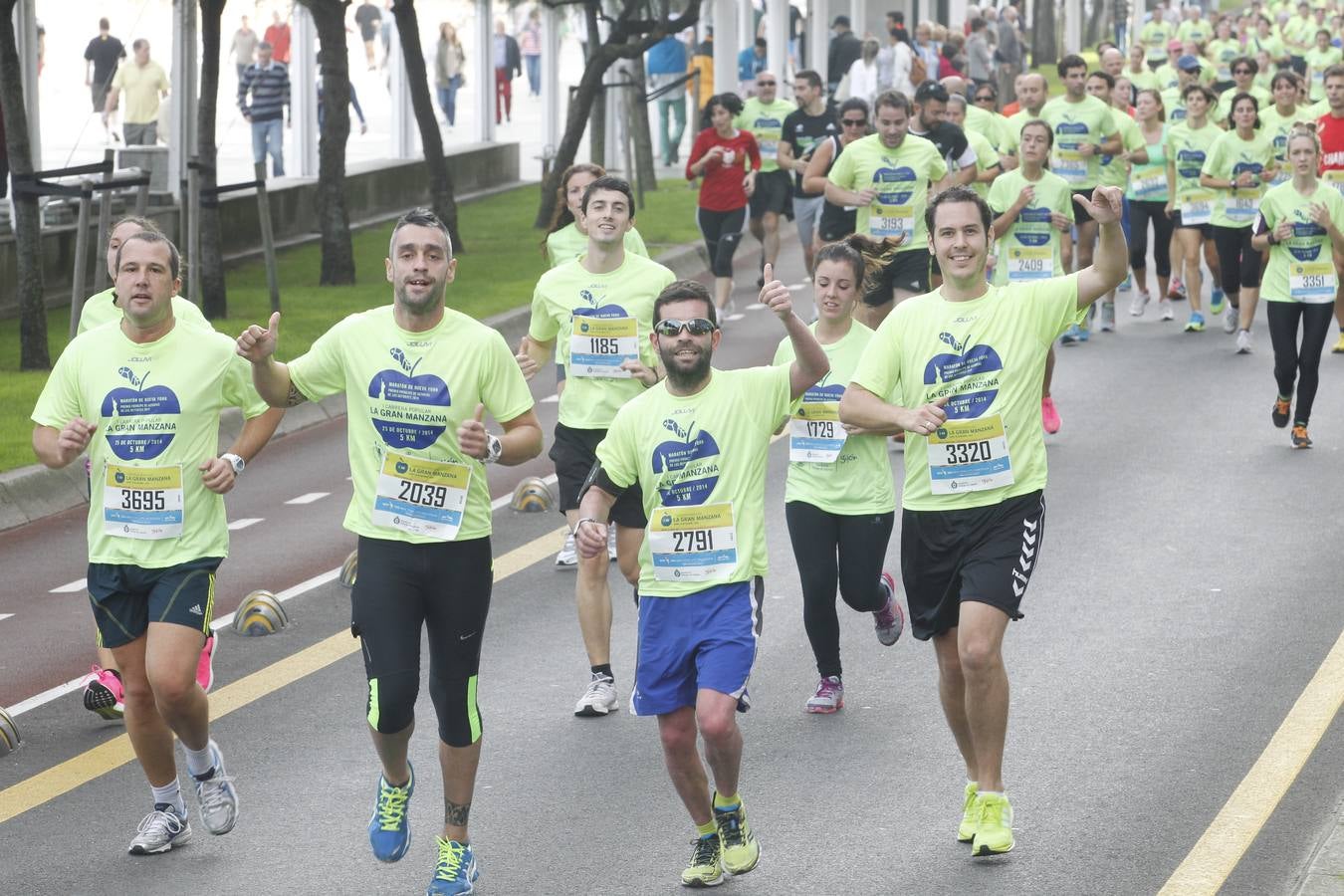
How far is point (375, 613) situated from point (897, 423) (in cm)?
171

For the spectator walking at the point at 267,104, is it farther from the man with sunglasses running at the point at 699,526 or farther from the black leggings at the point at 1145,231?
the man with sunglasses running at the point at 699,526

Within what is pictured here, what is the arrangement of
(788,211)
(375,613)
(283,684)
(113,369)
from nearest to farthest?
1. (375,613)
2. (113,369)
3. (283,684)
4. (788,211)

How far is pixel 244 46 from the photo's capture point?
26656 millimetres

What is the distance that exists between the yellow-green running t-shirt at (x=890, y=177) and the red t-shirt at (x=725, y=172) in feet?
13.1

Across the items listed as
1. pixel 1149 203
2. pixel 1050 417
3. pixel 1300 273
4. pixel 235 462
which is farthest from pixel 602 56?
pixel 235 462

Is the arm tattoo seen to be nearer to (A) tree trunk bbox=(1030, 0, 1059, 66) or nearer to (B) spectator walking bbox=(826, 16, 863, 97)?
(B) spectator walking bbox=(826, 16, 863, 97)

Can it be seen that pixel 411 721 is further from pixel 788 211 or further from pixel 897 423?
pixel 788 211

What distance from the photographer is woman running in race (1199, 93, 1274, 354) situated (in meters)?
17.2

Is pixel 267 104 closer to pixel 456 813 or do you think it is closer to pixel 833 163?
pixel 833 163

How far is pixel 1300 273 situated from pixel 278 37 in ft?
53.4

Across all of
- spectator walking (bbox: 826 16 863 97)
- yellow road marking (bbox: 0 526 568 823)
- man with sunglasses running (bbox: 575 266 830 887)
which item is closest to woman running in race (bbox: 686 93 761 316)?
yellow road marking (bbox: 0 526 568 823)

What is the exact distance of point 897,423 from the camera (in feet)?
22.7

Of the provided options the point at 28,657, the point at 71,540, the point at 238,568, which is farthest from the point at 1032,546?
the point at 71,540

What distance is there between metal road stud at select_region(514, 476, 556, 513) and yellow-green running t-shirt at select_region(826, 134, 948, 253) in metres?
3.75
